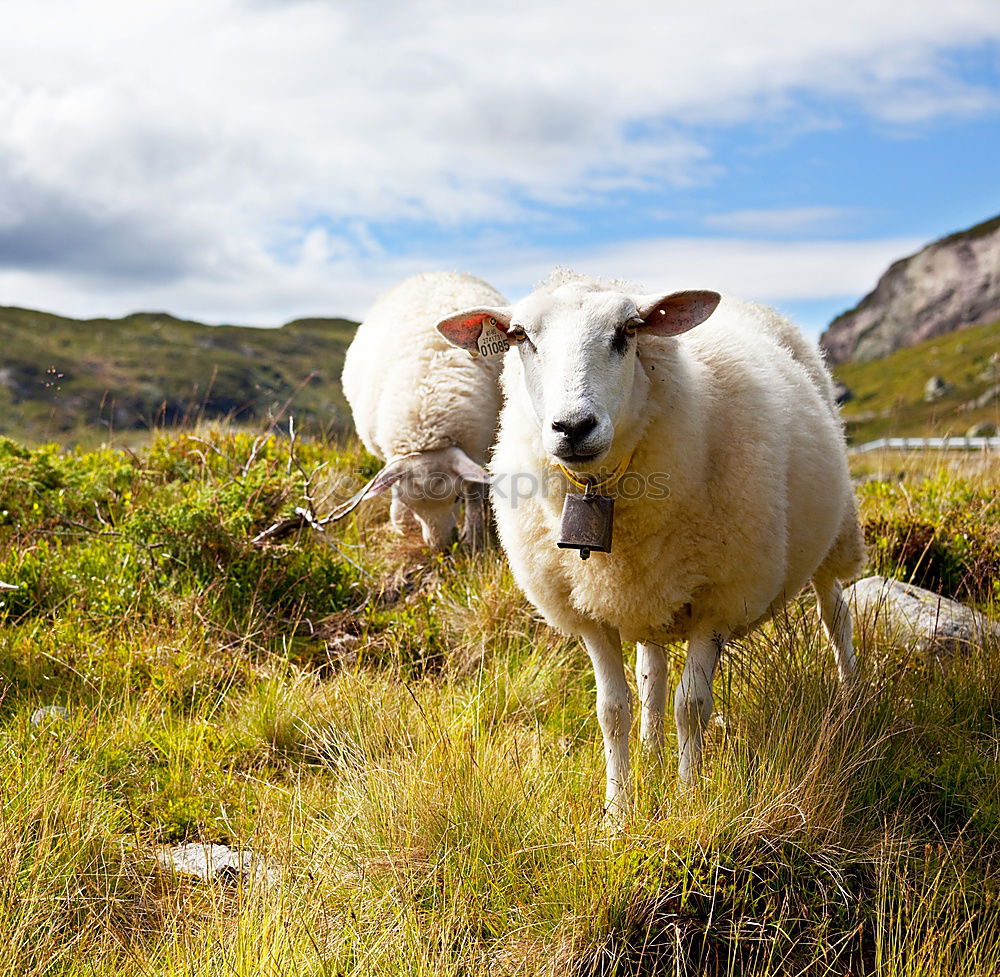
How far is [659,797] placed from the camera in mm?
3186

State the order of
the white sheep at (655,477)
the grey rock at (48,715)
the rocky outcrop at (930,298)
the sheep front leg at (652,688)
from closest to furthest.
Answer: the white sheep at (655,477) < the sheep front leg at (652,688) < the grey rock at (48,715) < the rocky outcrop at (930,298)

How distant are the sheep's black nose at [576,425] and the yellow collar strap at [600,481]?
0.39 metres

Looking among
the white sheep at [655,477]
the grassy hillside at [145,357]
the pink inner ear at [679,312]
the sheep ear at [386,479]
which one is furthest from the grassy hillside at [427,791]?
the grassy hillside at [145,357]

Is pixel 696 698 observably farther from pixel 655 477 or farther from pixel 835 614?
pixel 835 614

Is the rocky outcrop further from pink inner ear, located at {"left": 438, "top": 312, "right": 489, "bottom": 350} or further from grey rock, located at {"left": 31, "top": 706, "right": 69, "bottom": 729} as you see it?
grey rock, located at {"left": 31, "top": 706, "right": 69, "bottom": 729}

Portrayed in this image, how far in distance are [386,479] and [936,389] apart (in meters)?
84.8

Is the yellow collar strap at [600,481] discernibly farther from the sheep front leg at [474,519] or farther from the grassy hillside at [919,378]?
the grassy hillside at [919,378]

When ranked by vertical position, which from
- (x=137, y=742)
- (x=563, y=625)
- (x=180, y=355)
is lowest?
(x=137, y=742)

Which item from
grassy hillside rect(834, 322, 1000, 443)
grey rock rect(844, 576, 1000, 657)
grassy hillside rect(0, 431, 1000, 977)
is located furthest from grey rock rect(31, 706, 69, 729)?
grassy hillside rect(834, 322, 1000, 443)

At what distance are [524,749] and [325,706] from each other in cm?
110

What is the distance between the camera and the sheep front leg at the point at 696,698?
3436 millimetres

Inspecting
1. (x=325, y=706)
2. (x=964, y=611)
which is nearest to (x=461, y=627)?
(x=325, y=706)

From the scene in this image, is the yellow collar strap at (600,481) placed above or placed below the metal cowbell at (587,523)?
above

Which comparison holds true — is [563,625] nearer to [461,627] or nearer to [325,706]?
[325,706]
